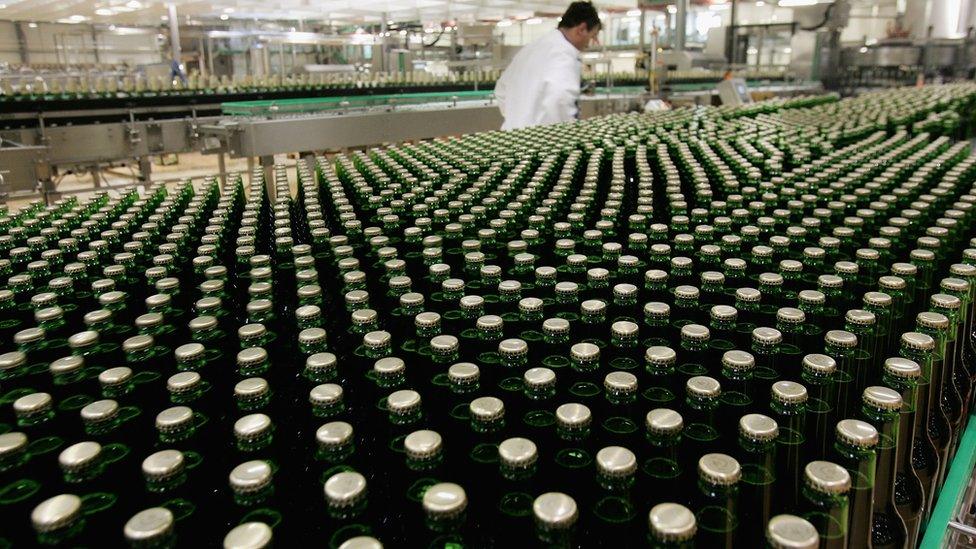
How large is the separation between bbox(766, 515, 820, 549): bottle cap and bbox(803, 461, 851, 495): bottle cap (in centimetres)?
8

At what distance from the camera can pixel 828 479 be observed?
1.96 feet

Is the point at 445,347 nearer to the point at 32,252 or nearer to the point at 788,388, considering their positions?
the point at 788,388

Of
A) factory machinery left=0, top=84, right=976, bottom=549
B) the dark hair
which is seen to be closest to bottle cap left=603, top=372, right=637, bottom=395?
factory machinery left=0, top=84, right=976, bottom=549

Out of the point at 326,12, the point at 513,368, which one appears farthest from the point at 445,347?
the point at 326,12

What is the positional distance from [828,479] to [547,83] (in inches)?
131

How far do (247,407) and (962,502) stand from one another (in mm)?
1102

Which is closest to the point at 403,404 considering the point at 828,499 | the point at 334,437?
the point at 334,437

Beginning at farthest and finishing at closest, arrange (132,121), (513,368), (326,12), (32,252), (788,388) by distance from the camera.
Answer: (326,12), (132,121), (32,252), (513,368), (788,388)

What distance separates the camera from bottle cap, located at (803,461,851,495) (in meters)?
0.60

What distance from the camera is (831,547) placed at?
2.02 feet

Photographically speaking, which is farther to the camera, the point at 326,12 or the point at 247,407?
the point at 326,12

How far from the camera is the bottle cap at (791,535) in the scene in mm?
511

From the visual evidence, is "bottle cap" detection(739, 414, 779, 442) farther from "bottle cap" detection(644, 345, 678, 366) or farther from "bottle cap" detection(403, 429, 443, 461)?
"bottle cap" detection(403, 429, 443, 461)

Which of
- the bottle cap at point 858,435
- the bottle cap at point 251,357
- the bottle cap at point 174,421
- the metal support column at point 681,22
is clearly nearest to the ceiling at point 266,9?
the metal support column at point 681,22
